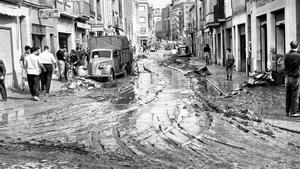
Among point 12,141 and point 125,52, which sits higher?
point 125,52

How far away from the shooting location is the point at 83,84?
20656mm

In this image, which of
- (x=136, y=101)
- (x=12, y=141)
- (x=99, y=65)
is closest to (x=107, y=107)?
(x=136, y=101)

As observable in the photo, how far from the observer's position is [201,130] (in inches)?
A: 357

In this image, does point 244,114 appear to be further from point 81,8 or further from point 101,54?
point 81,8

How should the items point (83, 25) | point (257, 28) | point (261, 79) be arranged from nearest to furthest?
point (261, 79) → point (257, 28) → point (83, 25)

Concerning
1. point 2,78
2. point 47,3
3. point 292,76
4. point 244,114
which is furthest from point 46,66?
point 292,76

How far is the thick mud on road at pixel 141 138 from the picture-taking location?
21.6 feet

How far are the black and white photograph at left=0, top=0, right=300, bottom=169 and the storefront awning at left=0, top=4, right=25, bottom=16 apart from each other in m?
0.04

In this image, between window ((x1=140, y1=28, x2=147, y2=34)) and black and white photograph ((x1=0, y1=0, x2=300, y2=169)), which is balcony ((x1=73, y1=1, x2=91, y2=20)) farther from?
window ((x1=140, y1=28, x2=147, y2=34))

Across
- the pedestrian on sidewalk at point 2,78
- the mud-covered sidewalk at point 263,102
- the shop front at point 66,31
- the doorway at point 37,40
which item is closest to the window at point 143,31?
the shop front at point 66,31

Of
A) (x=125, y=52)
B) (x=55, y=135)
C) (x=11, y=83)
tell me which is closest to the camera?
(x=55, y=135)

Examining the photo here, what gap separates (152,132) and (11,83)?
457 inches

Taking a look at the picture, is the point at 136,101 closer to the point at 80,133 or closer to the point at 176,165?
the point at 80,133

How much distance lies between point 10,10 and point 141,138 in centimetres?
1258
